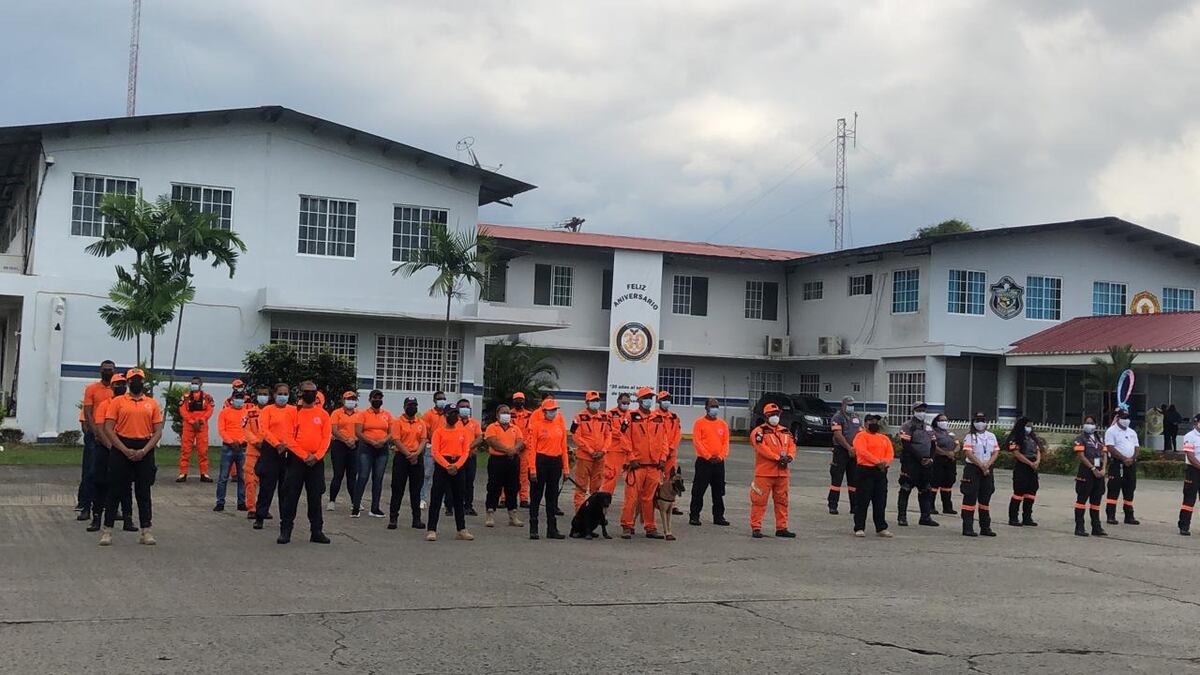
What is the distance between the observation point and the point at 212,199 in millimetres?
29547

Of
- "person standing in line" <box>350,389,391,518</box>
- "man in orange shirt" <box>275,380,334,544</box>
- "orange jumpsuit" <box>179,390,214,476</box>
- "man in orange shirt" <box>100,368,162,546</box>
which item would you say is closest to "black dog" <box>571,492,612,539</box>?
"person standing in line" <box>350,389,391,518</box>

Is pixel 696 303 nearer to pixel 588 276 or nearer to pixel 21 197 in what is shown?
pixel 588 276

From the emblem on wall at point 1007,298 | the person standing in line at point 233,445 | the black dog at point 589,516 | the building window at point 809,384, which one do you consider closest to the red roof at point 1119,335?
the emblem on wall at point 1007,298

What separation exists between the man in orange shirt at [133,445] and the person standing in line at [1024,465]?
37.6 ft

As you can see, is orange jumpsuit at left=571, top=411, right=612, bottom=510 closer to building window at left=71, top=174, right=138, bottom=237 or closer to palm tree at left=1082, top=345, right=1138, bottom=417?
building window at left=71, top=174, right=138, bottom=237

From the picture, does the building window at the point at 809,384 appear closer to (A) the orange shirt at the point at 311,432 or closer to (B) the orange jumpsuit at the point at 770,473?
(B) the orange jumpsuit at the point at 770,473

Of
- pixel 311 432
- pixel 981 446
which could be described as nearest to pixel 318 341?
pixel 311 432

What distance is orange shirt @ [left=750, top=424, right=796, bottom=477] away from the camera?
15.4m

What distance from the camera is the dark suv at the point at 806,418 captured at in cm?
3903

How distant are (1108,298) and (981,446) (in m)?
27.0

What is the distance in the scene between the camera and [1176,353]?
3228cm

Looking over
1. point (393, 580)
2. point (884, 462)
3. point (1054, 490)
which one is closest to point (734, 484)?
point (1054, 490)

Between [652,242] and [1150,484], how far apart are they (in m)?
21.8

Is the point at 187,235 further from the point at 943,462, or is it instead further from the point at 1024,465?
the point at 1024,465
